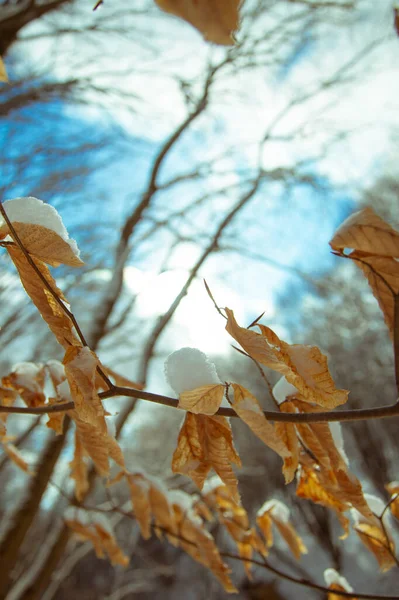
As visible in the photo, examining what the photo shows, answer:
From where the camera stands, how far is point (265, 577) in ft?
19.9

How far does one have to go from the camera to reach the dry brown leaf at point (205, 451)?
381 mm

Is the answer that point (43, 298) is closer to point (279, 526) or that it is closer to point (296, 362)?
point (296, 362)

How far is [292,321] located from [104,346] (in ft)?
12.2

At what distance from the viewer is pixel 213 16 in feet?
0.57

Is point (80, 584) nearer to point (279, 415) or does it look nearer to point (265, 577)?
point (265, 577)

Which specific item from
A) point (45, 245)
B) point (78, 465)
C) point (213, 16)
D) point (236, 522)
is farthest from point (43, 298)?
point (236, 522)

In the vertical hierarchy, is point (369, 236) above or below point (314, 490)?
above

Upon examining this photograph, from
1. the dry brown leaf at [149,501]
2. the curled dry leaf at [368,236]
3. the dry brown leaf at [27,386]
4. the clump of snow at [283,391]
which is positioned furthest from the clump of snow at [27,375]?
the curled dry leaf at [368,236]

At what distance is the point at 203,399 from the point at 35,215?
9.1 inches

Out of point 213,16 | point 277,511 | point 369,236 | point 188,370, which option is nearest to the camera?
point 213,16

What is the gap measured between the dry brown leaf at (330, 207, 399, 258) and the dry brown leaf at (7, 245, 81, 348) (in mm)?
242

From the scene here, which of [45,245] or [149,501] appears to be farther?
[149,501]

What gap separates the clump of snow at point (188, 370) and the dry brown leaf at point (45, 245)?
0.49 ft

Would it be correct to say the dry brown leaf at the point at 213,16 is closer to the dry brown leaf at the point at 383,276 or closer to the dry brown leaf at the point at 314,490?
the dry brown leaf at the point at 383,276
